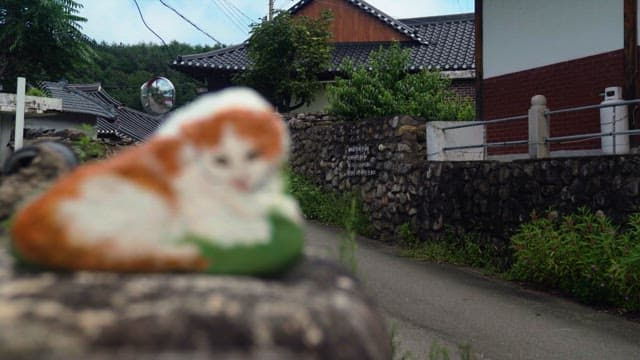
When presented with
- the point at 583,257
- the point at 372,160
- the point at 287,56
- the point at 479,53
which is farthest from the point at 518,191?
the point at 287,56

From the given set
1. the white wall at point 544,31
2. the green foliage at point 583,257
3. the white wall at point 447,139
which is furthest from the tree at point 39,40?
the green foliage at point 583,257

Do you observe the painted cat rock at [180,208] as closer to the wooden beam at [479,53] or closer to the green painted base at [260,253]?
the green painted base at [260,253]

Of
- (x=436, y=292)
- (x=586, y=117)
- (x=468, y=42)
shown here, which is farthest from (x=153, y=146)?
(x=468, y=42)

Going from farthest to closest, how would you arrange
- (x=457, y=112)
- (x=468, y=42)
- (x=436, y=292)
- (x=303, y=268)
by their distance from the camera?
(x=468, y=42)
(x=457, y=112)
(x=436, y=292)
(x=303, y=268)

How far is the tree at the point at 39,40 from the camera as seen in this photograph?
10609mm

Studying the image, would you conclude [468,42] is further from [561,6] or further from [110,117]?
[110,117]

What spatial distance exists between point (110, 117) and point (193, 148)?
68.3 ft

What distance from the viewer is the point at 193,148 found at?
151 centimetres

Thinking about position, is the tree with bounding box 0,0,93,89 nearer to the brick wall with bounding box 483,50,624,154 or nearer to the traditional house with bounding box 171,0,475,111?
the traditional house with bounding box 171,0,475,111

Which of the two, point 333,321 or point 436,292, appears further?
point 436,292

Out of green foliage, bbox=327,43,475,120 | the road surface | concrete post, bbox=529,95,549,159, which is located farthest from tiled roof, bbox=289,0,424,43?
the road surface

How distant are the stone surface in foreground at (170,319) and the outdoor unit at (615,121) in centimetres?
680

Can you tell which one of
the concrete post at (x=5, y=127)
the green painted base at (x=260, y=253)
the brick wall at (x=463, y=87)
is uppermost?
the brick wall at (x=463, y=87)

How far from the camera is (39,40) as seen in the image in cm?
1095
